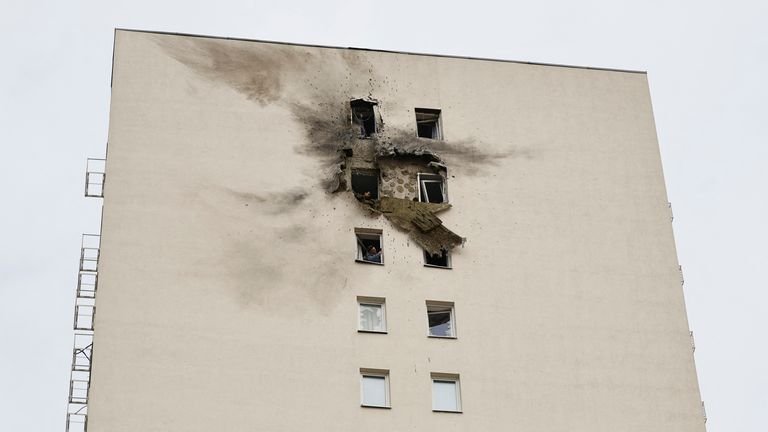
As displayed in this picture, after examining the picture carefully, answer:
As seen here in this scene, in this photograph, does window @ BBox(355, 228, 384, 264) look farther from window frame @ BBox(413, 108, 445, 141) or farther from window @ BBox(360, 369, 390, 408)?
window frame @ BBox(413, 108, 445, 141)

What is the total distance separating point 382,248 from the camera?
4188 centimetres

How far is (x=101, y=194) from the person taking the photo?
43.4m

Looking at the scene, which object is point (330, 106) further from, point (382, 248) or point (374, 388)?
point (374, 388)

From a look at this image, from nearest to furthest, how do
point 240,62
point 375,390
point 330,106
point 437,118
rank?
1. point 375,390
2. point 330,106
3. point 240,62
4. point 437,118

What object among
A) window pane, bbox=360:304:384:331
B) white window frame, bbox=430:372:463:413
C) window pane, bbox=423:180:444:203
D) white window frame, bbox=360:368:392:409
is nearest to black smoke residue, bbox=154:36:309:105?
window pane, bbox=423:180:444:203

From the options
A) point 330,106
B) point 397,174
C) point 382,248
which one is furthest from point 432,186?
point 330,106

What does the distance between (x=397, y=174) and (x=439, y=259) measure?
2.87 m

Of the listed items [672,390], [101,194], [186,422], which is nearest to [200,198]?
[101,194]

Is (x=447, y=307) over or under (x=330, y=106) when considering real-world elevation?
under

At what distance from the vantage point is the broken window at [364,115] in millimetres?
44500

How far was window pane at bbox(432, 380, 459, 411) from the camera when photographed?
3966 centimetres

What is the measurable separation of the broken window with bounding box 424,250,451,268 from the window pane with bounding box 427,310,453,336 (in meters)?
1.36

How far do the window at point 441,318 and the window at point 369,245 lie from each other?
1.87m

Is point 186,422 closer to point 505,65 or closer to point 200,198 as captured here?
point 200,198
